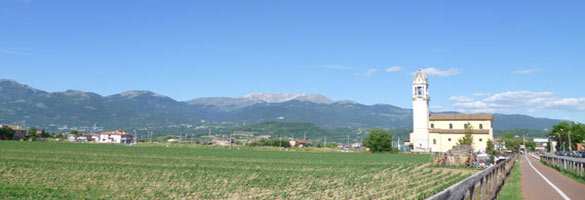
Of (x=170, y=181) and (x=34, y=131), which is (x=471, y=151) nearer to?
(x=170, y=181)

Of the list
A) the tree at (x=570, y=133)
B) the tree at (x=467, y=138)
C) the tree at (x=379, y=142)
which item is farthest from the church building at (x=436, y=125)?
the tree at (x=570, y=133)

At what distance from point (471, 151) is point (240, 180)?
94.4 ft

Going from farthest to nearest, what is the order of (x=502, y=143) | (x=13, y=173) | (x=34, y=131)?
(x=34, y=131) → (x=502, y=143) → (x=13, y=173)

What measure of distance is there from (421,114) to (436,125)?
21.5ft

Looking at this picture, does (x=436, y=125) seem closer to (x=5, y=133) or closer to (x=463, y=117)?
(x=463, y=117)

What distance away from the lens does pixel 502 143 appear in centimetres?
12606

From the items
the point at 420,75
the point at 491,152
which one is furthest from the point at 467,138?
the point at 420,75

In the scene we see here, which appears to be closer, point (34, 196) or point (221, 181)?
point (34, 196)

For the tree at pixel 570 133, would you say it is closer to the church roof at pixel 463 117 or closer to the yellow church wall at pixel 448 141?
the church roof at pixel 463 117

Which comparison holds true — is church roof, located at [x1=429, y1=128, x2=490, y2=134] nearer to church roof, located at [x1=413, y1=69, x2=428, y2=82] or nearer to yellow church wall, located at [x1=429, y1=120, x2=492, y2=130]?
yellow church wall, located at [x1=429, y1=120, x2=492, y2=130]

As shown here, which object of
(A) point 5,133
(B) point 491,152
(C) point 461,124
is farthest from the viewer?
(A) point 5,133

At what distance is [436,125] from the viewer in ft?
339

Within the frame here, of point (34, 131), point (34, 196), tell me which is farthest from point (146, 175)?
point (34, 131)

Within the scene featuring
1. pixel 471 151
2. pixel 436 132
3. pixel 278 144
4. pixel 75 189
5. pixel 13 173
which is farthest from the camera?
pixel 278 144
